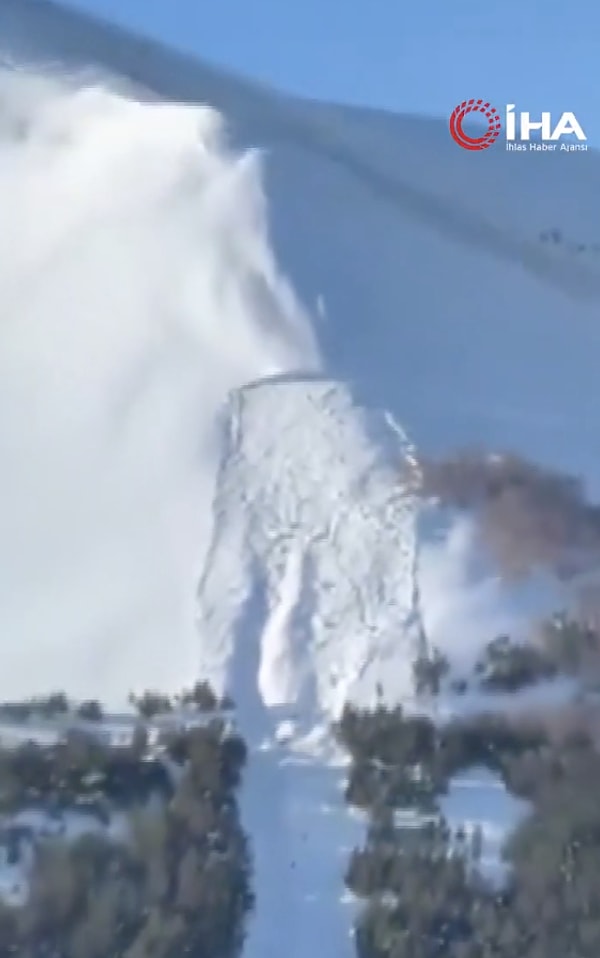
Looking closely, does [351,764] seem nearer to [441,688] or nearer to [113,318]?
[441,688]

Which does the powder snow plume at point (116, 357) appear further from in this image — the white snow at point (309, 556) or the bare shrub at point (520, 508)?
the bare shrub at point (520, 508)

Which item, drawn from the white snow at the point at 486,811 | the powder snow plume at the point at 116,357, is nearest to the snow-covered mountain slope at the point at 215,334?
the powder snow plume at the point at 116,357

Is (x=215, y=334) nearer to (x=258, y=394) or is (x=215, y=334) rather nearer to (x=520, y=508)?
(x=258, y=394)

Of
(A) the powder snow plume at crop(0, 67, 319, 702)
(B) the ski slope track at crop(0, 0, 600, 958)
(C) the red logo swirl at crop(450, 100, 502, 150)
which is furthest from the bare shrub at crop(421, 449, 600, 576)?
(C) the red logo swirl at crop(450, 100, 502, 150)

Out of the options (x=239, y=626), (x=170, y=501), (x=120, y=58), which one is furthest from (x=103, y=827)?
(x=120, y=58)

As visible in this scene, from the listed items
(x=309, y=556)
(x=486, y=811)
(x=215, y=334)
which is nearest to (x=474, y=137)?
(x=215, y=334)

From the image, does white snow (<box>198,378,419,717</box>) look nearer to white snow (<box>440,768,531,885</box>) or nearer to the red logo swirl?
white snow (<box>440,768,531,885</box>)

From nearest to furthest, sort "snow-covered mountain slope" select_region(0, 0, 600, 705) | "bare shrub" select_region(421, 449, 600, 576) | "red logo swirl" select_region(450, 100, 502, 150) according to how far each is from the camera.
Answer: "snow-covered mountain slope" select_region(0, 0, 600, 705), "bare shrub" select_region(421, 449, 600, 576), "red logo swirl" select_region(450, 100, 502, 150)
